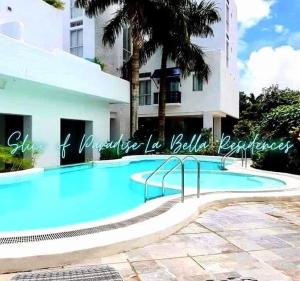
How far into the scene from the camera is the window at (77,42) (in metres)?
23.8

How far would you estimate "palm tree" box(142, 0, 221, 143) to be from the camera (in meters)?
19.5

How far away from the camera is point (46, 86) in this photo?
14.6 meters

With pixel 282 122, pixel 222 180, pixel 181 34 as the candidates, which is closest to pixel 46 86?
pixel 222 180

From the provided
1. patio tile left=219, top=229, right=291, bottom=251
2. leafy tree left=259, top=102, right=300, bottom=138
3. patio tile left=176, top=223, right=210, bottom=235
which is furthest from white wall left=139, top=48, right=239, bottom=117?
patio tile left=219, top=229, right=291, bottom=251

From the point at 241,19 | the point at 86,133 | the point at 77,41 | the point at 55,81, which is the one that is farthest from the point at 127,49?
the point at 241,19

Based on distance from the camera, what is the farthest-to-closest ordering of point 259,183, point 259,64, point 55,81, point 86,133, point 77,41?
1. point 259,64
2. point 77,41
3. point 86,133
4. point 55,81
5. point 259,183

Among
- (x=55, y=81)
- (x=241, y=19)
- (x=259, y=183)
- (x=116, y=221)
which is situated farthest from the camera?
(x=241, y=19)

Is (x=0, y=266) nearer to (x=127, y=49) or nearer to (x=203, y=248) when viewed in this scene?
(x=203, y=248)

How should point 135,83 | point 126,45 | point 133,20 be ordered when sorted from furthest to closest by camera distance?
point 126,45, point 135,83, point 133,20

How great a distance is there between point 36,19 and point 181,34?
24.1 feet

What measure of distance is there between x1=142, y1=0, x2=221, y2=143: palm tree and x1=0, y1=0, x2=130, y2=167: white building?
282 cm

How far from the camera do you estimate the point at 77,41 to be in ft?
78.8

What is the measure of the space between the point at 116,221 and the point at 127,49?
23.2 meters

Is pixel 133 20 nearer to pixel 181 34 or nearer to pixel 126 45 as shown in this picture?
pixel 181 34
